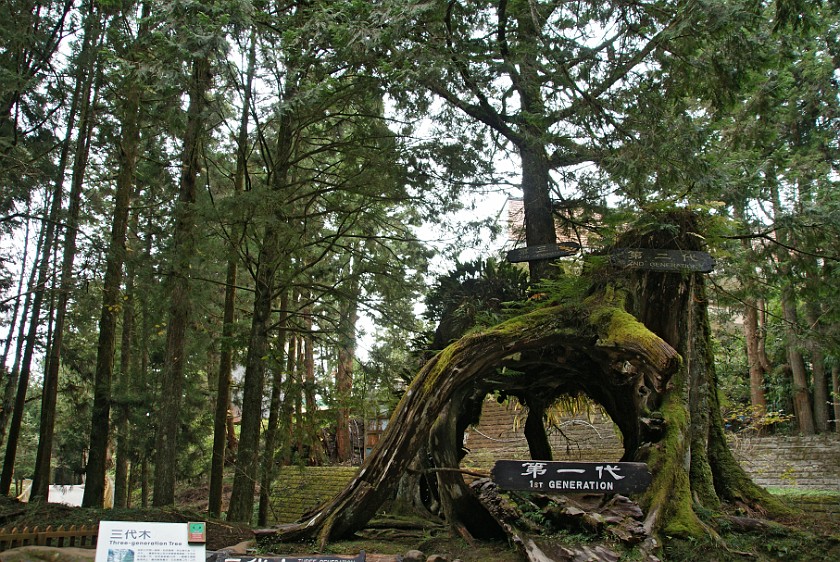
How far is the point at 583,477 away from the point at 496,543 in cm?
188

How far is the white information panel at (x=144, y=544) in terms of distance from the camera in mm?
4648

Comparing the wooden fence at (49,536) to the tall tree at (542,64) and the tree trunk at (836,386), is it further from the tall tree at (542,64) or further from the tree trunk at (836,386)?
the tree trunk at (836,386)

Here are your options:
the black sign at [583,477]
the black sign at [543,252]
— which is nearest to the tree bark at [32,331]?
the black sign at [543,252]

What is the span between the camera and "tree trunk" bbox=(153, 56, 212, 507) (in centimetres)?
863

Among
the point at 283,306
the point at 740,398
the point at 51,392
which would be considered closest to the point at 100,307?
the point at 51,392

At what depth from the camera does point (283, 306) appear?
→ 1310 centimetres

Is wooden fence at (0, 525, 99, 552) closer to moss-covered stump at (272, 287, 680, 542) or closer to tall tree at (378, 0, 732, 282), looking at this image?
moss-covered stump at (272, 287, 680, 542)

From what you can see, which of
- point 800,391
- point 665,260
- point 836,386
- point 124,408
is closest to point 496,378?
point 665,260

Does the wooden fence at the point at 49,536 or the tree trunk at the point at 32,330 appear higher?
the tree trunk at the point at 32,330

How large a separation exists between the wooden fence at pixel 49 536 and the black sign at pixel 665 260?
6.47m

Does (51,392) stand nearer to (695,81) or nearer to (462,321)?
(462,321)

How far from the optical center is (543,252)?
8.20 meters

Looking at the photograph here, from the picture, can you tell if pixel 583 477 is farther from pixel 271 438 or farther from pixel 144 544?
pixel 271 438

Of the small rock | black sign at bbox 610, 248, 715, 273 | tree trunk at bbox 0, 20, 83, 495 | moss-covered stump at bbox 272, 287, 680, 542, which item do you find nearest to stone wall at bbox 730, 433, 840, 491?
moss-covered stump at bbox 272, 287, 680, 542
